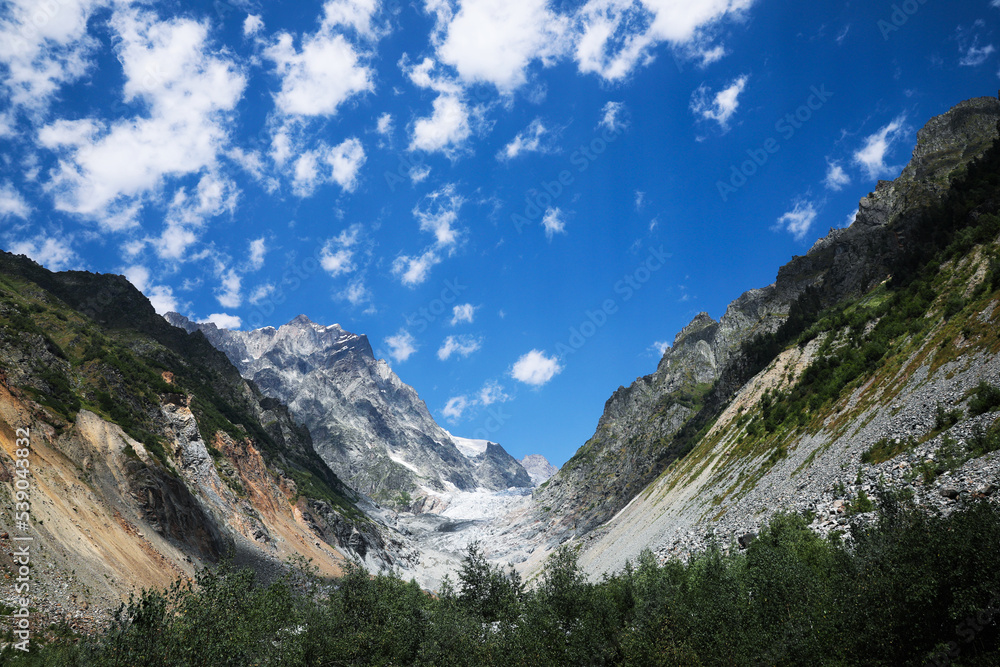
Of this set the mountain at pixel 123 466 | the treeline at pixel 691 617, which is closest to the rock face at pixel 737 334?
the mountain at pixel 123 466

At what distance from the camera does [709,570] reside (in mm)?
31812

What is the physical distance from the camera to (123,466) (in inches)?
2269

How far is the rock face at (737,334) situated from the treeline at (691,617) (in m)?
73.7

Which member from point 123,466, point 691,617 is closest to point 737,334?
point 691,617

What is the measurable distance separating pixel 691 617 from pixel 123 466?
62.2 metres

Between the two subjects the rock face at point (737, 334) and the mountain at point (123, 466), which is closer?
the mountain at point (123, 466)

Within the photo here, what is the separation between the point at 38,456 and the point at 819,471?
68.0 metres

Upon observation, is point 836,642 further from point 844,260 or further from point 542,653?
point 844,260

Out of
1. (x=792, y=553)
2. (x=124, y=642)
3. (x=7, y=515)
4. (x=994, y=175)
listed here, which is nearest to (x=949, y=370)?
(x=792, y=553)

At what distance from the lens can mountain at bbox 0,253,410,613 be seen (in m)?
41.3

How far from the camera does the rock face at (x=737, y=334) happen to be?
311ft

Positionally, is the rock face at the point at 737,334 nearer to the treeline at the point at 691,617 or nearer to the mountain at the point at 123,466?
the mountain at the point at 123,466

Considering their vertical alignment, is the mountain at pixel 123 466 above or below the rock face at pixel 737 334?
above

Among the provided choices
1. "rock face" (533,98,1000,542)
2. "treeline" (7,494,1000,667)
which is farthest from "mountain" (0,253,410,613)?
"rock face" (533,98,1000,542)
